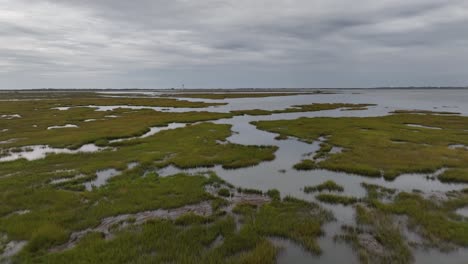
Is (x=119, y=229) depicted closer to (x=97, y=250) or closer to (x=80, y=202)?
(x=97, y=250)

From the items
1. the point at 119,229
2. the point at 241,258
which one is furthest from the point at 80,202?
the point at 241,258

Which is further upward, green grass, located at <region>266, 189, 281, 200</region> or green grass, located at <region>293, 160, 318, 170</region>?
green grass, located at <region>293, 160, 318, 170</region>

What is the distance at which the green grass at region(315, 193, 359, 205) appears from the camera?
1195 cm

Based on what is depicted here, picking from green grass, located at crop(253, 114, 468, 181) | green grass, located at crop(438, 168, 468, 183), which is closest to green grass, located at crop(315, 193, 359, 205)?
green grass, located at crop(253, 114, 468, 181)

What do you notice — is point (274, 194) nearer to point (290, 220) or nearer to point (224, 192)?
point (224, 192)

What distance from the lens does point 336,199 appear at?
12148mm

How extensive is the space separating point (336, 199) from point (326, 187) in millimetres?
1688

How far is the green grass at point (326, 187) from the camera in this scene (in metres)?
13.5

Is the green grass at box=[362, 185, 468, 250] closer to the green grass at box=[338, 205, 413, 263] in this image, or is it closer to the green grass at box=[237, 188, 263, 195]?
the green grass at box=[338, 205, 413, 263]

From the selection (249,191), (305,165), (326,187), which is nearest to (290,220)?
(249,191)

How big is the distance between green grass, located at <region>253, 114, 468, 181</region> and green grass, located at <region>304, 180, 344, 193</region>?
3.18 metres

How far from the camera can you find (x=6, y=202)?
11570mm

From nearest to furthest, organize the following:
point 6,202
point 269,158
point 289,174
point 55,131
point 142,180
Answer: point 6,202 < point 142,180 < point 289,174 < point 269,158 < point 55,131

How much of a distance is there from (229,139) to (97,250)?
776 inches
